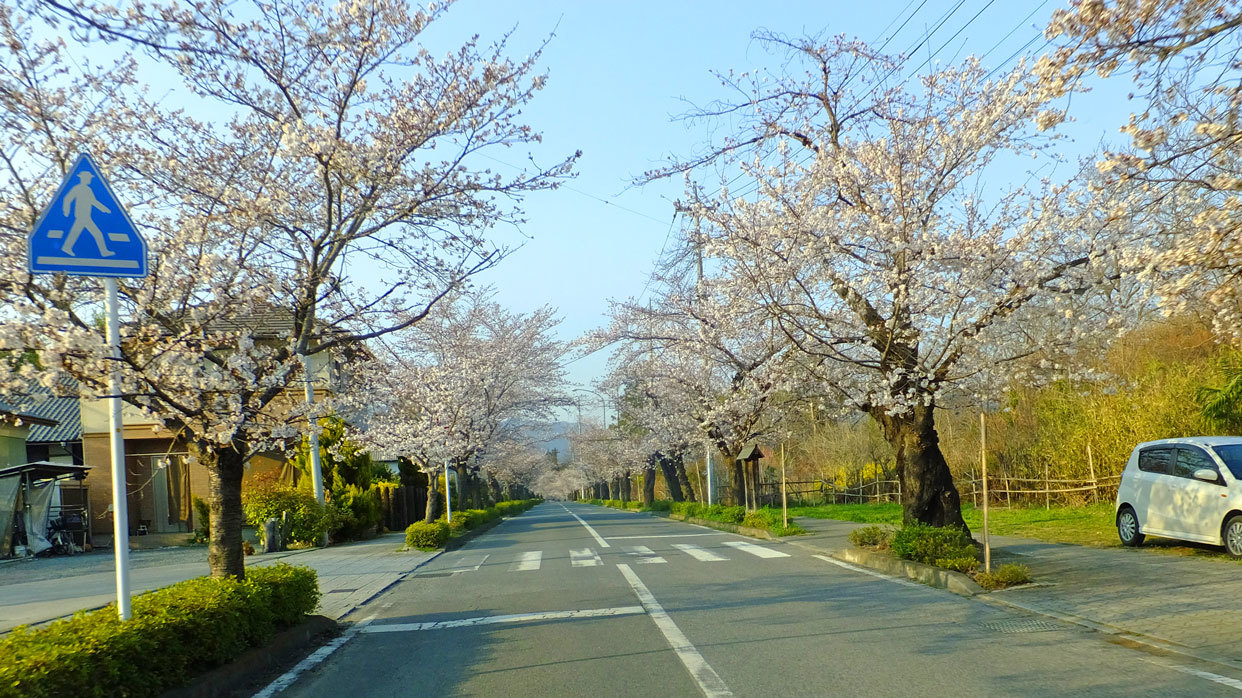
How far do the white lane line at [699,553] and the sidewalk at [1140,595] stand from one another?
476 centimetres

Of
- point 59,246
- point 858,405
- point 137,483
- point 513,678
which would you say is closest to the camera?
point 59,246

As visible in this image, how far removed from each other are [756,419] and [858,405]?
472 inches

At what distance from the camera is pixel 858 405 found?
44.4 feet

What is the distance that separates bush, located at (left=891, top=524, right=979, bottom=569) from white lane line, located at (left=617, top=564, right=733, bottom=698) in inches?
144

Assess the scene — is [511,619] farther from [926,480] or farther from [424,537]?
[424,537]

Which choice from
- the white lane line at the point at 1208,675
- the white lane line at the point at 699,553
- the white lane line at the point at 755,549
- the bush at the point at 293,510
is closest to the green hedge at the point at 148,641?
the white lane line at the point at 1208,675

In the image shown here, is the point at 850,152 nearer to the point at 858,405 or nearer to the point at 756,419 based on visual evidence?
the point at 858,405

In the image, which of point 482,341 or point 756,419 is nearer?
point 756,419

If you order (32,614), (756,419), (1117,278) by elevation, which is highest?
(1117,278)

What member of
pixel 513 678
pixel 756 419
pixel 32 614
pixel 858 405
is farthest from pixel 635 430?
pixel 513 678

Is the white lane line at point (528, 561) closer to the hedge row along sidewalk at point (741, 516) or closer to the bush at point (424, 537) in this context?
the bush at point (424, 537)

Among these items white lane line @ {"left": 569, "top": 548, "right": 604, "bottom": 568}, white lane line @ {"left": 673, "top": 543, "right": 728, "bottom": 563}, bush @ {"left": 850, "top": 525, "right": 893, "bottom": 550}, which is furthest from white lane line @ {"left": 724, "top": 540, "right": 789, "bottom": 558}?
white lane line @ {"left": 569, "top": 548, "right": 604, "bottom": 568}

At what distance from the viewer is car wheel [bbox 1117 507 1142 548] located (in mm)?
12766

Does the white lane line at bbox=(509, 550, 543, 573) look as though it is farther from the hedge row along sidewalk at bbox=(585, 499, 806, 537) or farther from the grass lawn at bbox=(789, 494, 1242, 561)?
the grass lawn at bbox=(789, 494, 1242, 561)
